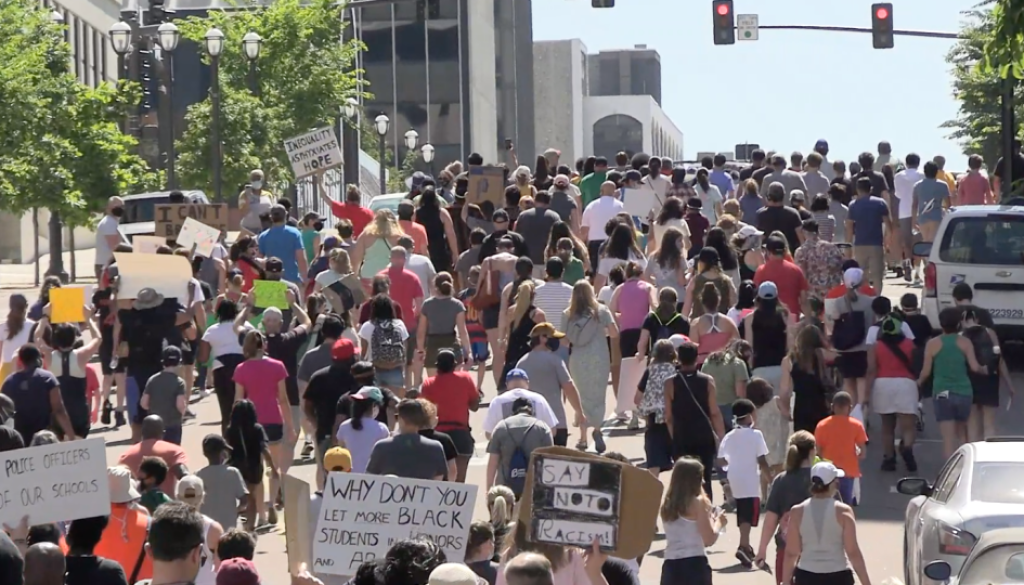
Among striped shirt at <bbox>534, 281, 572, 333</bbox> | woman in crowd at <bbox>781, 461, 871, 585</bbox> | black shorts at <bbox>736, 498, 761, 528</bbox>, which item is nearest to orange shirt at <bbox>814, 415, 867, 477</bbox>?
black shorts at <bbox>736, 498, 761, 528</bbox>

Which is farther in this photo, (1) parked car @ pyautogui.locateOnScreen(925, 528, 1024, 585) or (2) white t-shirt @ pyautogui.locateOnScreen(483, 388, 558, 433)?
(2) white t-shirt @ pyautogui.locateOnScreen(483, 388, 558, 433)

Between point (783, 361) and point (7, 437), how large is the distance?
7141 millimetres

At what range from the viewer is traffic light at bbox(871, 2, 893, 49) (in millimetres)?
41375

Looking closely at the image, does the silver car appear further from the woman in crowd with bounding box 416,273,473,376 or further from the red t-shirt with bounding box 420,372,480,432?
the woman in crowd with bounding box 416,273,473,376

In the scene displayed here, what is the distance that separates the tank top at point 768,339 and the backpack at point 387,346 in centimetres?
306

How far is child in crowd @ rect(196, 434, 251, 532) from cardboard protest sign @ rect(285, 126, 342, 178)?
1452 centimetres

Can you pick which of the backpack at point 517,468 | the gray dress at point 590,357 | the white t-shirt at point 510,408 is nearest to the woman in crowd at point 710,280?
the gray dress at point 590,357

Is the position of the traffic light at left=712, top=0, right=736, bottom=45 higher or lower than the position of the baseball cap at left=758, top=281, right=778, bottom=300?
higher

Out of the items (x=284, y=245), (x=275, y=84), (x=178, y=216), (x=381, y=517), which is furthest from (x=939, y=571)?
(x=275, y=84)

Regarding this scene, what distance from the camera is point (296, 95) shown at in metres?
47.7

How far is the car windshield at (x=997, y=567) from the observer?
29.8 feet

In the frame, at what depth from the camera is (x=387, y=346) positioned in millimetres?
16109

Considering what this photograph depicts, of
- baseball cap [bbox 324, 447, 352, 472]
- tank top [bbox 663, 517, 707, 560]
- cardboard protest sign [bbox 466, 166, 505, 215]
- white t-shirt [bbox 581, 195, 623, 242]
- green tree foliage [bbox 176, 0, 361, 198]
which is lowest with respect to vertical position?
tank top [bbox 663, 517, 707, 560]

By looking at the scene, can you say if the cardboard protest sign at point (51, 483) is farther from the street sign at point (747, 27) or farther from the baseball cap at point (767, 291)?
the street sign at point (747, 27)
